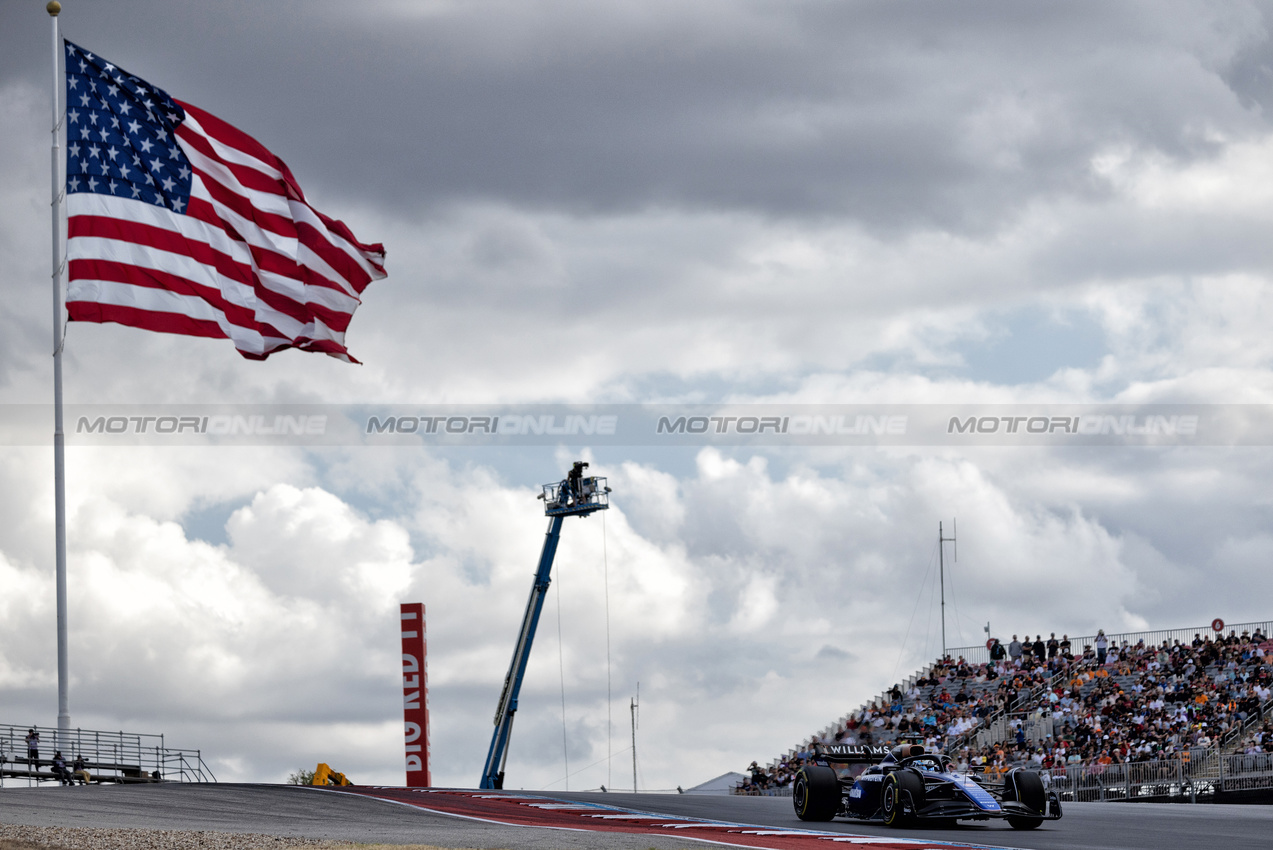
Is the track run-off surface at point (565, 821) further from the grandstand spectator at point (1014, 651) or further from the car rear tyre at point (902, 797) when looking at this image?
the grandstand spectator at point (1014, 651)

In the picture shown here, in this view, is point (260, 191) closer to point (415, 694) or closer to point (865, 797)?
point (865, 797)

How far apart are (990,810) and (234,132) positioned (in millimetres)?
16215

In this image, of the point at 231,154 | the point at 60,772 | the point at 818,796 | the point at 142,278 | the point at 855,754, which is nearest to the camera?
the point at 142,278

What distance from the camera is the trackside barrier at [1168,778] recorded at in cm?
3419

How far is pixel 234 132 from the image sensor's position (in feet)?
83.4

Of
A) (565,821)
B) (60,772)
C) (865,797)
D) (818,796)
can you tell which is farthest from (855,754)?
(60,772)

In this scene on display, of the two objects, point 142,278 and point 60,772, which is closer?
point 142,278

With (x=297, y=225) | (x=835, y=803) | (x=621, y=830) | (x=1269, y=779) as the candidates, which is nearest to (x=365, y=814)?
(x=621, y=830)

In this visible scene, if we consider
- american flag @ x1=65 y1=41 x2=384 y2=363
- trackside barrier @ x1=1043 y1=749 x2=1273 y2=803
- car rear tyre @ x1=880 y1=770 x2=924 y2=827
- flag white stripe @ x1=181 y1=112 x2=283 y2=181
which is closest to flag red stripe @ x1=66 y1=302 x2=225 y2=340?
american flag @ x1=65 y1=41 x2=384 y2=363

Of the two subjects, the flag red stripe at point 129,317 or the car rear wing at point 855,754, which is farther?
the car rear wing at point 855,754

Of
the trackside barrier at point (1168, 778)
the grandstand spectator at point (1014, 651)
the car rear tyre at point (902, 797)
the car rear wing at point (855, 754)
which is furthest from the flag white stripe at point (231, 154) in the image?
the grandstand spectator at point (1014, 651)

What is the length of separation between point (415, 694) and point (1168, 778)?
24.2 meters

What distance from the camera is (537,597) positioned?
5372 cm

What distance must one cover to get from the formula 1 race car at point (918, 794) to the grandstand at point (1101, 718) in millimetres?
13175
